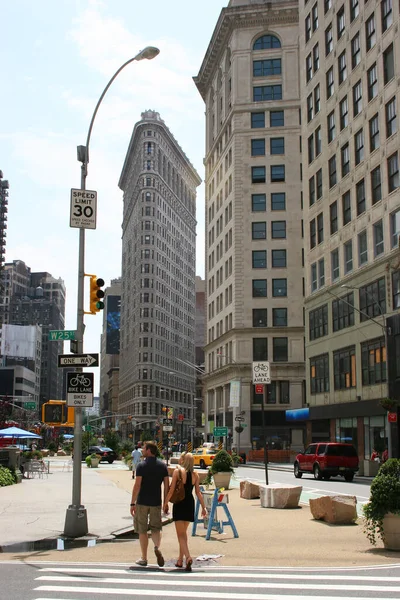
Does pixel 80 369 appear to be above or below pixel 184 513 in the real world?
above

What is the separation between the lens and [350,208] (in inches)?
1882

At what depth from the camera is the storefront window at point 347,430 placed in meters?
47.3

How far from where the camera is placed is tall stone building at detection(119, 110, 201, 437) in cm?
15412

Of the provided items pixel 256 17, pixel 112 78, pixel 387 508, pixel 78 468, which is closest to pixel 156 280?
pixel 256 17

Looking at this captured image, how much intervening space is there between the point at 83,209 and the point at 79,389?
401cm

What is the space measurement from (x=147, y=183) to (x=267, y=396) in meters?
97.8

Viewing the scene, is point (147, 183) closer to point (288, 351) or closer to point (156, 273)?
point (156, 273)

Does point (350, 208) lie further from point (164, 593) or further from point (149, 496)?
point (164, 593)

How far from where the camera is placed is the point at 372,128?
4475cm

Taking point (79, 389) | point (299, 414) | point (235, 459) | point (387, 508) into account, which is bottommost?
point (235, 459)

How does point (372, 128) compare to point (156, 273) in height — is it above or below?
below

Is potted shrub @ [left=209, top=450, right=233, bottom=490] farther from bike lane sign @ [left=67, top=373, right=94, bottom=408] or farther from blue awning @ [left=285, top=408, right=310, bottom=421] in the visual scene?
blue awning @ [left=285, top=408, right=310, bottom=421]

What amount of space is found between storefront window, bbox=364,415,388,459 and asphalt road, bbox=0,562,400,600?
33044 millimetres

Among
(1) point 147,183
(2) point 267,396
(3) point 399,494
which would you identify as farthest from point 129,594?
(1) point 147,183
